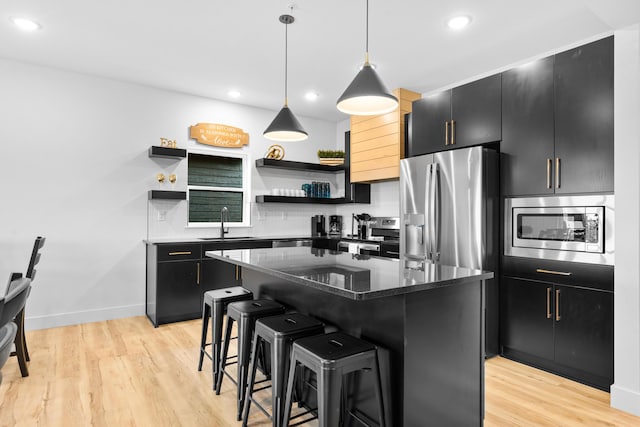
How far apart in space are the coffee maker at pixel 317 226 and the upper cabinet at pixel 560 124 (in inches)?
119

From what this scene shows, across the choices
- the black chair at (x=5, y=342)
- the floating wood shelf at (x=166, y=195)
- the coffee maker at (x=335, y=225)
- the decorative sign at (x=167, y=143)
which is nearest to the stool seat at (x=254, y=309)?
the black chair at (x=5, y=342)

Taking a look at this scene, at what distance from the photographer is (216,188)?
5.25 m

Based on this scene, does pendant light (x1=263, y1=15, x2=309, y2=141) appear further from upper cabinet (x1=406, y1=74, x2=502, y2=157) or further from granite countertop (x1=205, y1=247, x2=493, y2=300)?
upper cabinet (x1=406, y1=74, x2=502, y2=157)

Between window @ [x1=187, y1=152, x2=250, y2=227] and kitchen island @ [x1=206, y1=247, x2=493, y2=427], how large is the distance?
3.17 metres

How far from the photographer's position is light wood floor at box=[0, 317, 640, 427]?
2301 mm

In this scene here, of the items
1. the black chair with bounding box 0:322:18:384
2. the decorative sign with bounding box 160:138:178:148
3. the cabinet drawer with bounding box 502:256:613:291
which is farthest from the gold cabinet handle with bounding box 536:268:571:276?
the decorative sign with bounding box 160:138:178:148

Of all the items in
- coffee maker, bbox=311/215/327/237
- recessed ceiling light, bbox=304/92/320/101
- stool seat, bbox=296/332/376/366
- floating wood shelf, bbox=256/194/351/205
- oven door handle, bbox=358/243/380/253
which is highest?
recessed ceiling light, bbox=304/92/320/101

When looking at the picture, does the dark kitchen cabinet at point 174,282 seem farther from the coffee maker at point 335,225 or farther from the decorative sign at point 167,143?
the coffee maker at point 335,225

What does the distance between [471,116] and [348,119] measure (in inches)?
110

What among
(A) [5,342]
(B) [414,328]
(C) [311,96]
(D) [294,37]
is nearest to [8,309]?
(A) [5,342]

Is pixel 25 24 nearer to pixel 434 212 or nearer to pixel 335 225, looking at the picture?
pixel 434 212

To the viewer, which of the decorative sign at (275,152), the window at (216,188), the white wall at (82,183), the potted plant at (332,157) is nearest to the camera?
the white wall at (82,183)

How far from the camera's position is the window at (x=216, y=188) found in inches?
201

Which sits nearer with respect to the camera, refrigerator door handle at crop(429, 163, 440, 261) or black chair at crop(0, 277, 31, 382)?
black chair at crop(0, 277, 31, 382)
